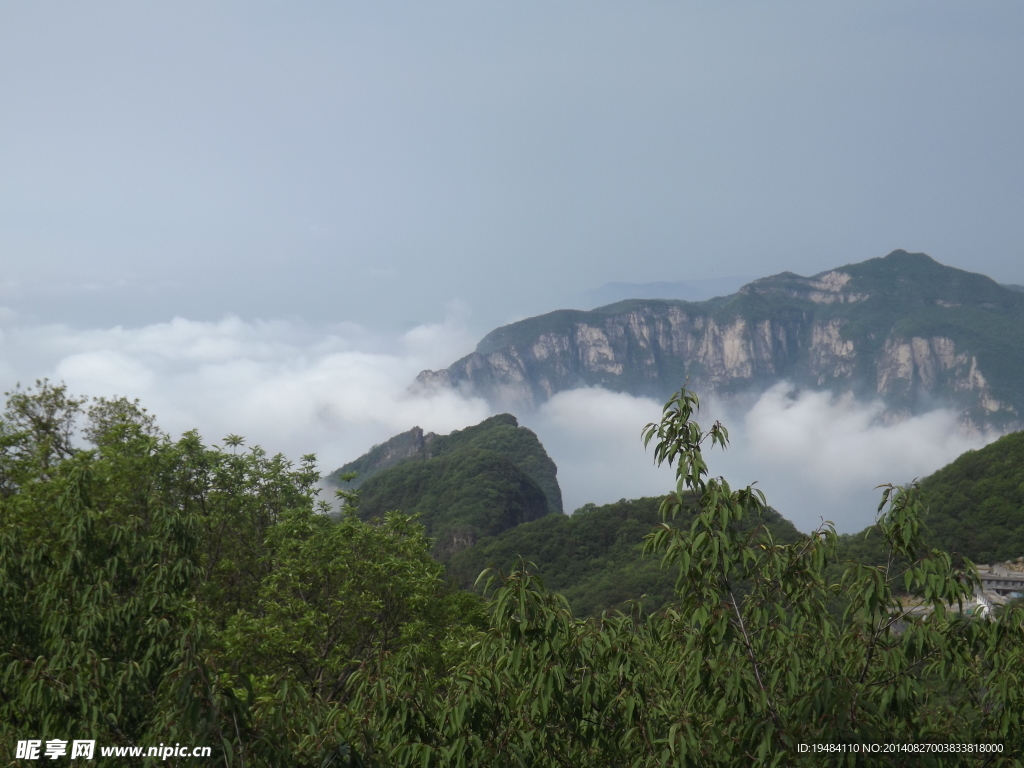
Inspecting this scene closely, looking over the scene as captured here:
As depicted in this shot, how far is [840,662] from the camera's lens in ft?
18.7

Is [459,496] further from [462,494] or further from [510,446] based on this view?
[510,446]

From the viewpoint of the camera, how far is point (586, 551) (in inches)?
3135

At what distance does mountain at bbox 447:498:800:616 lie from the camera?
6316 centimetres

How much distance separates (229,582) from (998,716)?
15955mm

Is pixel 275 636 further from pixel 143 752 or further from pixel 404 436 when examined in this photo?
pixel 404 436

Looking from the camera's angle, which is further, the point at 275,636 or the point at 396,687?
the point at 275,636

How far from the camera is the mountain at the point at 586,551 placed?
63156 millimetres

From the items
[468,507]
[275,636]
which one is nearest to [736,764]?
[275,636]

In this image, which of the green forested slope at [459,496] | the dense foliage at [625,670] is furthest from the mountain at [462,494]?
the dense foliage at [625,670]

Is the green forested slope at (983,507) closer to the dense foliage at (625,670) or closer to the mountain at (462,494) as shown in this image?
the mountain at (462,494)

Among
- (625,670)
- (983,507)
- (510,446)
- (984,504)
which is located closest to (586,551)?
(983,507)

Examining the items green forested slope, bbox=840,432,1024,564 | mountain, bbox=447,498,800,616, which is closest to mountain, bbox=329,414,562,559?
→ mountain, bbox=447,498,800,616

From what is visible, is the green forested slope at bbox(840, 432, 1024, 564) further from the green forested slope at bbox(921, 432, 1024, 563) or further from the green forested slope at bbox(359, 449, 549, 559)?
the green forested slope at bbox(359, 449, 549, 559)

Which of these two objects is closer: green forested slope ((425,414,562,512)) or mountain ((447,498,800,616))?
mountain ((447,498,800,616))
